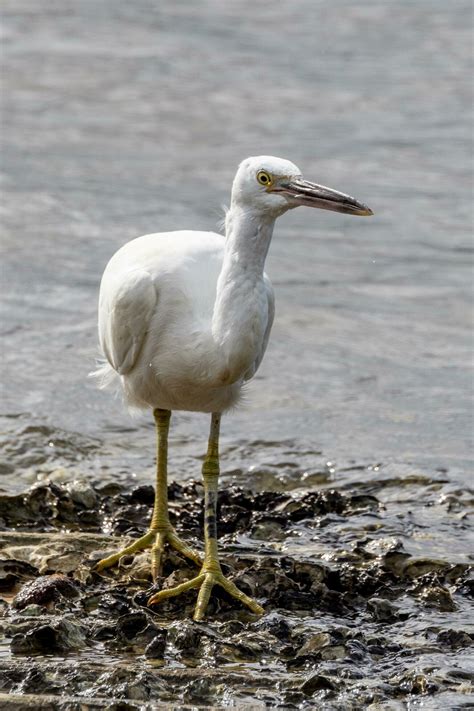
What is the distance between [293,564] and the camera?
6.77 metres

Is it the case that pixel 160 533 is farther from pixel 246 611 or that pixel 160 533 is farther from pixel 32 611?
pixel 32 611

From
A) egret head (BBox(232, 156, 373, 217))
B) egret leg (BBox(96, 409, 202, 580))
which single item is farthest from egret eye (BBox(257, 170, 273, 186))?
egret leg (BBox(96, 409, 202, 580))

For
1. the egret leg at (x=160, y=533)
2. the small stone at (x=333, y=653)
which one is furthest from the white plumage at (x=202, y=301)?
the small stone at (x=333, y=653)

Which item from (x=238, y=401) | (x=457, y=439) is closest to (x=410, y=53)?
(x=457, y=439)

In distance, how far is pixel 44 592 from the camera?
614 cm

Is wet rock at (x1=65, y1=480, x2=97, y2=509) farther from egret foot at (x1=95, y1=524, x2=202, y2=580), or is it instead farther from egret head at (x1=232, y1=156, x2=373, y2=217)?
egret head at (x1=232, y1=156, x2=373, y2=217)

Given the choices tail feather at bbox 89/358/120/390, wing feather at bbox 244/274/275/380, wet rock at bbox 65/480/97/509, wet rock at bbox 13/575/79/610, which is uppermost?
wing feather at bbox 244/274/275/380

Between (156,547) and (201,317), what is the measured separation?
4.49ft

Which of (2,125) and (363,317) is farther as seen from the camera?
(2,125)

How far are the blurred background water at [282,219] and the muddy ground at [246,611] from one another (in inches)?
34.5

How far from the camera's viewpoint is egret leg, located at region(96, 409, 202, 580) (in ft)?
22.7

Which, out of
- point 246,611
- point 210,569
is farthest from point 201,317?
point 246,611

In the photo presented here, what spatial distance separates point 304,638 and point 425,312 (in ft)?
21.4

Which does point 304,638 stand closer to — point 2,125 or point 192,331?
point 192,331
